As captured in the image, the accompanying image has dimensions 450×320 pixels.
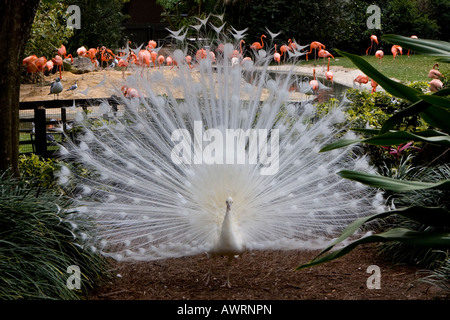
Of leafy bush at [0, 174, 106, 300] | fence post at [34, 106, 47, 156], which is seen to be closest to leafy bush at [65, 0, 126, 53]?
fence post at [34, 106, 47, 156]

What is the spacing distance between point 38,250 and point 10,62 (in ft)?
5.93

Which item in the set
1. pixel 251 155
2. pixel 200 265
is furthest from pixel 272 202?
pixel 200 265

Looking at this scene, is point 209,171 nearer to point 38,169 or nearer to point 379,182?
point 379,182

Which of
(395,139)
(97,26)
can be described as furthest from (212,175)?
(97,26)

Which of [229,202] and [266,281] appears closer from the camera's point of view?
[229,202]

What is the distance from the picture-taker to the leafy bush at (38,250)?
3.51 m

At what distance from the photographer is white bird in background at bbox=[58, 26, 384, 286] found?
433cm

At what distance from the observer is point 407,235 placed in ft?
8.48

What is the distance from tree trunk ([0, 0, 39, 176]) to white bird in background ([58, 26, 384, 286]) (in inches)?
19.5

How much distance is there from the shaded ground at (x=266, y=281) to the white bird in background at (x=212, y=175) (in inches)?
8.3

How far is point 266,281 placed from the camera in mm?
4438

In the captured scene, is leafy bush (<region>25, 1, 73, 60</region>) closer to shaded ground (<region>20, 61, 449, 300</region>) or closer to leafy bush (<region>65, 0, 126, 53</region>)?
leafy bush (<region>65, 0, 126, 53</region>)

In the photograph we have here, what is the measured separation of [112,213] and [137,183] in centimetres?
35

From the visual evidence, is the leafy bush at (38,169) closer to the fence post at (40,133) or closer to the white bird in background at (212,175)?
the fence post at (40,133)
